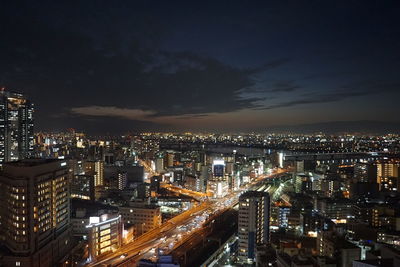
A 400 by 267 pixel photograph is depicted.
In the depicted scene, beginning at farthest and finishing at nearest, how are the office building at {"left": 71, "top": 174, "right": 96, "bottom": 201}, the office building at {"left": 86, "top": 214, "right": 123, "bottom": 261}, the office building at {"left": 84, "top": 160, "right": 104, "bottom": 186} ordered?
the office building at {"left": 84, "top": 160, "right": 104, "bottom": 186}
the office building at {"left": 71, "top": 174, "right": 96, "bottom": 201}
the office building at {"left": 86, "top": 214, "right": 123, "bottom": 261}

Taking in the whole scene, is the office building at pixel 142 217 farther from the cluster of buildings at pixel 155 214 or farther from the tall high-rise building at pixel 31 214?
the tall high-rise building at pixel 31 214

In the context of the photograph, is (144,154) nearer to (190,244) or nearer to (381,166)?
(381,166)

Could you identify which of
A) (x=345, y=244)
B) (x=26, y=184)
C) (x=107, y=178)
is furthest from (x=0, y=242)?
(x=107, y=178)

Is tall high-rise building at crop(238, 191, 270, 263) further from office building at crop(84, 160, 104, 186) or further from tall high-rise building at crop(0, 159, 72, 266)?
office building at crop(84, 160, 104, 186)

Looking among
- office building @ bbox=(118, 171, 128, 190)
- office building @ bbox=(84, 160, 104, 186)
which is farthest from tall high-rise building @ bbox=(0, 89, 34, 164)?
office building @ bbox=(118, 171, 128, 190)

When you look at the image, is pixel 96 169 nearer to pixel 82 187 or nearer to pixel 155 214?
pixel 82 187

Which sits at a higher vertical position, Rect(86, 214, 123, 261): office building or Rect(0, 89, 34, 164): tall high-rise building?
Rect(0, 89, 34, 164): tall high-rise building
